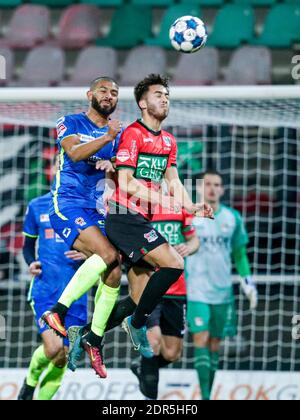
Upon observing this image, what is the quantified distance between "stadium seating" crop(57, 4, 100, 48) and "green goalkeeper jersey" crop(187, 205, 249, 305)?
15.5ft

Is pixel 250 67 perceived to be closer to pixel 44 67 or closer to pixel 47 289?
pixel 44 67

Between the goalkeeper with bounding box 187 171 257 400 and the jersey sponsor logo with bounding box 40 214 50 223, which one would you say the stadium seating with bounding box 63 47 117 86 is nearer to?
the goalkeeper with bounding box 187 171 257 400

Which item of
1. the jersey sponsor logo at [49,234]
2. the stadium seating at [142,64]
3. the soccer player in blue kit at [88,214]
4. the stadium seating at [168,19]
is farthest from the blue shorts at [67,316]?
the stadium seating at [168,19]

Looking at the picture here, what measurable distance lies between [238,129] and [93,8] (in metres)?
3.22

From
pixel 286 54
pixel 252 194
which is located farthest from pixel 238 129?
pixel 286 54

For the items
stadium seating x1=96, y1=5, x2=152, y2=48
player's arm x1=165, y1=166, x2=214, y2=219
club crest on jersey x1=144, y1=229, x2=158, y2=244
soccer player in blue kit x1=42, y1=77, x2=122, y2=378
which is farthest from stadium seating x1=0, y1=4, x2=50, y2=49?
club crest on jersey x1=144, y1=229, x2=158, y2=244

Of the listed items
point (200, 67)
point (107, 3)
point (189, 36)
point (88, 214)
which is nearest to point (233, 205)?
point (200, 67)

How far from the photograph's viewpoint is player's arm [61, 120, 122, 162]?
594cm

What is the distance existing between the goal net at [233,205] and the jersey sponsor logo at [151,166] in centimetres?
265

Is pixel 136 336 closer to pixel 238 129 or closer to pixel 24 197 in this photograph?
pixel 24 197

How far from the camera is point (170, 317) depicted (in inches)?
323

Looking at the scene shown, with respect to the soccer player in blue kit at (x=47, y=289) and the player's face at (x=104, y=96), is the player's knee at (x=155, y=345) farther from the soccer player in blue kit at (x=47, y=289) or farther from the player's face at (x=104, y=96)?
the player's face at (x=104, y=96)

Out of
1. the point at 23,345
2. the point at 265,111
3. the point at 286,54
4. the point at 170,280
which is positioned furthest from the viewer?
the point at 286,54

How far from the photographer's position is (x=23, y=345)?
33.3 feet
